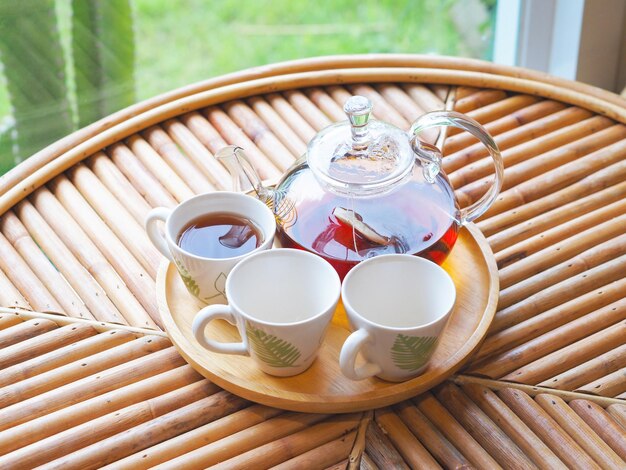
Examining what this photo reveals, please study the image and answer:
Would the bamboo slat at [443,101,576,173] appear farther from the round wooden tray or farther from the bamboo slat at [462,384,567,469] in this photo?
the bamboo slat at [462,384,567,469]

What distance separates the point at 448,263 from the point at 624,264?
0.57 ft

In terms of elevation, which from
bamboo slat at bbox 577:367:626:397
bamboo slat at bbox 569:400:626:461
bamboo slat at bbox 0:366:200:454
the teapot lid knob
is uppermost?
the teapot lid knob

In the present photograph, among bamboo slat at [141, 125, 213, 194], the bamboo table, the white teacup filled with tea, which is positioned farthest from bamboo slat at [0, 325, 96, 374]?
bamboo slat at [141, 125, 213, 194]

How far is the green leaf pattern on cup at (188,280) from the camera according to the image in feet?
2.27

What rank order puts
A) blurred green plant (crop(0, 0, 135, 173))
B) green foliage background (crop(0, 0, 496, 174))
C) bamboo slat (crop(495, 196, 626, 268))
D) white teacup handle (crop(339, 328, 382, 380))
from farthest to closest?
green foliage background (crop(0, 0, 496, 174))
blurred green plant (crop(0, 0, 135, 173))
bamboo slat (crop(495, 196, 626, 268))
white teacup handle (crop(339, 328, 382, 380))

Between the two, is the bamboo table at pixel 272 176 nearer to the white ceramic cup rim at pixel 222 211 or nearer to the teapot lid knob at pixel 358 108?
the white ceramic cup rim at pixel 222 211

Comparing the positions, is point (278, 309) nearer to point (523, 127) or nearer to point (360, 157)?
point (360, 157)

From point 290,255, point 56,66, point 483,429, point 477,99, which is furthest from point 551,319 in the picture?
point 56,66

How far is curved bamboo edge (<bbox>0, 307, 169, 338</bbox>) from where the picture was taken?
74cm

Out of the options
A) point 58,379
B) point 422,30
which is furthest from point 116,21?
point 58,379

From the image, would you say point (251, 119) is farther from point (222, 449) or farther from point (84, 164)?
point (222, 449)

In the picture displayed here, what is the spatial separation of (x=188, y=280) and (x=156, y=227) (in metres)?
0.07

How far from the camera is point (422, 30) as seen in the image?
1.71m

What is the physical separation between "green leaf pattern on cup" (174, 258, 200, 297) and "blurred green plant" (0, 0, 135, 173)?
2.40 ft
